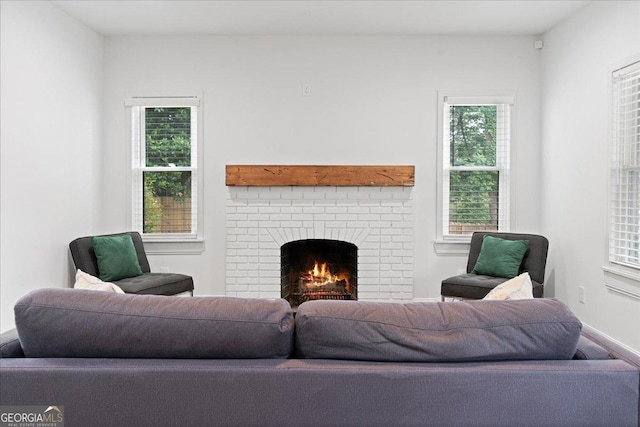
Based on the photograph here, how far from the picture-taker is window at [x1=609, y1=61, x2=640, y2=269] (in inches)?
129

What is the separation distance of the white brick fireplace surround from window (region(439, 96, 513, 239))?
1.73ft

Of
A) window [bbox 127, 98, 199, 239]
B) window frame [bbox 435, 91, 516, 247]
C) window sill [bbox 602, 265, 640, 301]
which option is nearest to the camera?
window sill [bbox 602, 265, 640, 301]

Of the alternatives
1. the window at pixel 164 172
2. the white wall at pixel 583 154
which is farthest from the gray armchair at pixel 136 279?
the white wall at pixel 583 154

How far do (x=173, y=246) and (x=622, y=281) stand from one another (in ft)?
13.1

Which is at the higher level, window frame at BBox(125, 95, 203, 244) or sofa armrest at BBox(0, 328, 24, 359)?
window frame at BBox(125, 95, 203, 244)

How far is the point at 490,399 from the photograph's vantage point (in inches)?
47.3

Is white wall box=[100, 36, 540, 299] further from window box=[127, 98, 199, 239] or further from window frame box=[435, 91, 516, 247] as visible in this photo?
window box=[127, 98, 199, 239]

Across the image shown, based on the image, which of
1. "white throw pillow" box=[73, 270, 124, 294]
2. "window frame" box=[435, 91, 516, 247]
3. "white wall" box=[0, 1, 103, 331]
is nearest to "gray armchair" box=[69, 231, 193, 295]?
"white wall" box=[0, 1, 103, 331]

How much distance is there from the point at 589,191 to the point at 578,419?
311 cm

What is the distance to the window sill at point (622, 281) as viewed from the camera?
3217 mm

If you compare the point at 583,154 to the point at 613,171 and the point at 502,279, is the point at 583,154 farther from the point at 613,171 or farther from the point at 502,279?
the point at 502,279

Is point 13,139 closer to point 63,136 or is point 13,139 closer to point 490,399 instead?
point 63,136

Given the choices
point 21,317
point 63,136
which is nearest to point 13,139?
point 63,136

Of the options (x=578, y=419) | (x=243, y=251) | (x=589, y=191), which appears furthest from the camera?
(x=243, y=251)
